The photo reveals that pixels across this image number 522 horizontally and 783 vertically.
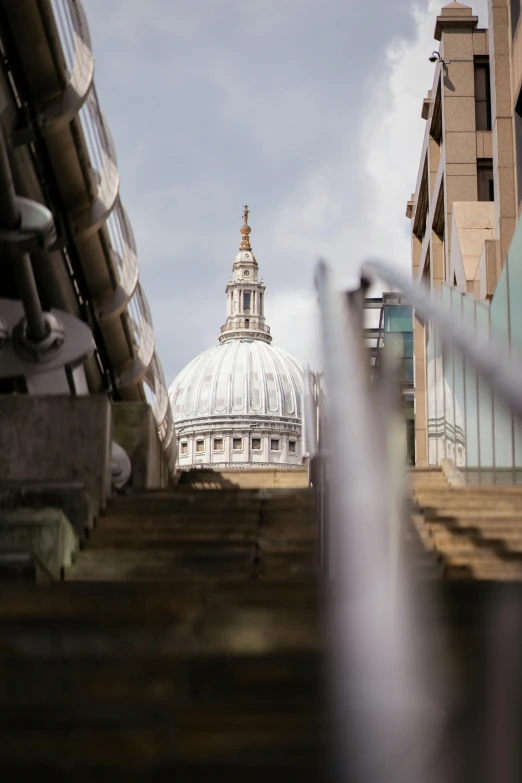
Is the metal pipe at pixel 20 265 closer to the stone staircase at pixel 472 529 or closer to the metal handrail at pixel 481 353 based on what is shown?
the stone staircase at pixel 472 529

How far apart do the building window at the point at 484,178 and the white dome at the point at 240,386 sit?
302 feet

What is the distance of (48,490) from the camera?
8164 mm

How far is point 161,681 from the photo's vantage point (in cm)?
362

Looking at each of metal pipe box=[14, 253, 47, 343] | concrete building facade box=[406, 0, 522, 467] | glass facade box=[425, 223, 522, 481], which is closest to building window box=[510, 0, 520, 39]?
concrete building facade box=[406, 0, 522, 467]

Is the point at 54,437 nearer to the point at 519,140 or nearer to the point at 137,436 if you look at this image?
the point at 137,436

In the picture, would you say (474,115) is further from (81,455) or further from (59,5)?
(81,455)

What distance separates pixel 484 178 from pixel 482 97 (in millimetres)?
1870

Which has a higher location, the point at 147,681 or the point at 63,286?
the point at 63,286

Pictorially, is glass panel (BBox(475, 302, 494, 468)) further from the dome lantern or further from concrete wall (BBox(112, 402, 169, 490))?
the dome lantern

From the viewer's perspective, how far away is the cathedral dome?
116312 mm

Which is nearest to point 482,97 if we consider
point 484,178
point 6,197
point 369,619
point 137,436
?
point 484,178

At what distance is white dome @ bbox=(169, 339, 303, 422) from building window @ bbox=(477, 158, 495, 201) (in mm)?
91932

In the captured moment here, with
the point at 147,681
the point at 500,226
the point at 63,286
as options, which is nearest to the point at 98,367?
the point at 63,286

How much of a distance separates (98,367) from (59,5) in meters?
6.61
